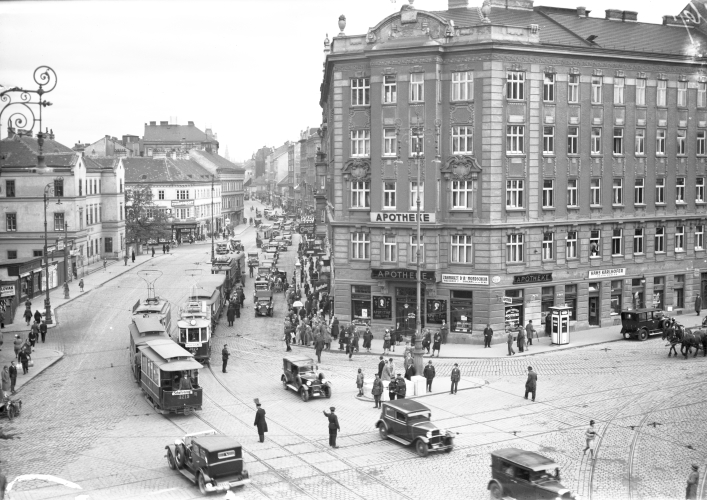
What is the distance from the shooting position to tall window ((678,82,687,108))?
2199 inches

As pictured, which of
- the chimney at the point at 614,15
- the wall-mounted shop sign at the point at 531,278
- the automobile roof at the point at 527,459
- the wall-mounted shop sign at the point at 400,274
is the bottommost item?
the automobile roof at the point at 527,459

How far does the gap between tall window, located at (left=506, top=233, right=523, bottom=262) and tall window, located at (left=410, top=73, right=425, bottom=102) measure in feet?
31.0

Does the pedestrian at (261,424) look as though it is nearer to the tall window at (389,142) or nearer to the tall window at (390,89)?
Result: the tall window at (389,142)

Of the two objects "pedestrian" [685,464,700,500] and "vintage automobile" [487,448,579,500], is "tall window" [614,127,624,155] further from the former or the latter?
"vintage automobile" [487,448,579,500]

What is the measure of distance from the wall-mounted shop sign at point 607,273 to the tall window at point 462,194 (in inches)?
373

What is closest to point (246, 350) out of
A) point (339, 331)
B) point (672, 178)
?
point (339, 331)

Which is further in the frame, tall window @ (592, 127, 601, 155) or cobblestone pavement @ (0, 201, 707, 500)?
tall window @ (592, 127, 601, 155)

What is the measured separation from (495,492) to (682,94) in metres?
41.0

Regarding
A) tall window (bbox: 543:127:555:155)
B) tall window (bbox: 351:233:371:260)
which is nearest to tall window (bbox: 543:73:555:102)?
tall window (bbox: 543:127:555:155)

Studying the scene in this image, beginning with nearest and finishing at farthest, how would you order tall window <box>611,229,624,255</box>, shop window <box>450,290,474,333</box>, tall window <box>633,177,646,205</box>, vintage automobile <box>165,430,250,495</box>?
vintage automobile <box>165,430,250,495</box>, shop window <box>450,290,474,333</box>, tall window <box>611,229,624,255</box>, tall window <box>633,177,646,205</box>

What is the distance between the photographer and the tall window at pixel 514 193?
160 ft

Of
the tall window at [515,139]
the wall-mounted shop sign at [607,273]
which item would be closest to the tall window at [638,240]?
the wall-mounted shop sign at [607,273]

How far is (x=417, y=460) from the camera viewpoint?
Result: 88.9 feet

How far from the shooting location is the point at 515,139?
160 feet
